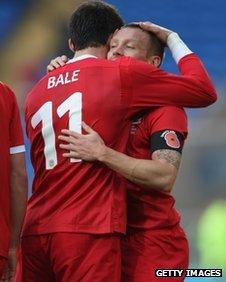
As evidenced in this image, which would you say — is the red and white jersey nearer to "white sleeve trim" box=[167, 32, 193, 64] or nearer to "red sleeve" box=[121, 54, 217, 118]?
"red sleeve" box=[121, 54, 217, 118]

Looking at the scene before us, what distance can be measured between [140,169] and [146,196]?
165 mm

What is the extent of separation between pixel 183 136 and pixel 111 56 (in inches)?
14.8

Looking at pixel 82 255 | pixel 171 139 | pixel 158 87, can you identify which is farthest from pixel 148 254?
pixel 158 87

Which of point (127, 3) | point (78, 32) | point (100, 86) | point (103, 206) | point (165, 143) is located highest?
point (127, 3)

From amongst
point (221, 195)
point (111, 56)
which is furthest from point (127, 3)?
point (111, 56)

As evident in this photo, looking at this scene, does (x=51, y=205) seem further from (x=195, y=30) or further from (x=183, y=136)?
(x=195, y=30)

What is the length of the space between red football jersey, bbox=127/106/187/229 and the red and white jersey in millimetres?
386

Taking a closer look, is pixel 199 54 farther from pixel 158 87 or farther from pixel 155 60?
pixel 158 87

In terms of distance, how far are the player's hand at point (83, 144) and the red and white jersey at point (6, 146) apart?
15cm

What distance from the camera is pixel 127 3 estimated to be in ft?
12.1

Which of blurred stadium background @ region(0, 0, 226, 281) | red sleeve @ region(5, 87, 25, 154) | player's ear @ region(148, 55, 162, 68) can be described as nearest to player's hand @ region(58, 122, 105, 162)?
red sleeve @ region(5, 87, 25, 154)

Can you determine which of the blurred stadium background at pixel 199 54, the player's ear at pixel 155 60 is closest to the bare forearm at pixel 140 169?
the player's ear at pixel 155 60

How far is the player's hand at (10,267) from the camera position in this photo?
Answer: 1.97 m

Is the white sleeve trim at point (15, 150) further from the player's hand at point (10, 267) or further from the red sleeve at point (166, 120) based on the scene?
the red sleeve at point (166, 120)
